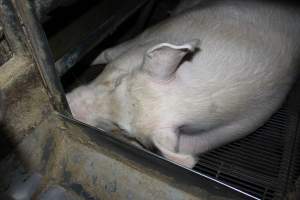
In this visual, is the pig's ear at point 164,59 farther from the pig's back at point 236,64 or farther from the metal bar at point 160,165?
the metal bar at point 160,165

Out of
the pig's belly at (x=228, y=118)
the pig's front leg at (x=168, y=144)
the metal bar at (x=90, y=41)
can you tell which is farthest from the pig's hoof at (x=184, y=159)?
the metal bar at (x=90, y=41)

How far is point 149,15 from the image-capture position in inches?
156

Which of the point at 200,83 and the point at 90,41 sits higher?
the point at 90,41

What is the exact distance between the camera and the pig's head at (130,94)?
6.97 ft

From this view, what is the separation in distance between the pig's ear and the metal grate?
2.33ft

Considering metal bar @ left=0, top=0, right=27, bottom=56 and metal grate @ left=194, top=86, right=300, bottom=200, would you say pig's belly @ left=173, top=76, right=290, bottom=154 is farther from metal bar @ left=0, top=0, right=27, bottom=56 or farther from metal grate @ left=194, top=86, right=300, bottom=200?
metal bar @ left=0, top=0, right=27, bottom=56

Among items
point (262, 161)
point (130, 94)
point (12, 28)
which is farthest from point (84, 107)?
point (262, 161)

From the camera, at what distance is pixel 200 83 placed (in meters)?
2.24

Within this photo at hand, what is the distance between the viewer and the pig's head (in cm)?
212

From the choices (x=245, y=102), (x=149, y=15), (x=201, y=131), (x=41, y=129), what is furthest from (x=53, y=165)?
(x=149, y=15)

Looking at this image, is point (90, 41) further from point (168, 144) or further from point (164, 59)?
point (168, 144)

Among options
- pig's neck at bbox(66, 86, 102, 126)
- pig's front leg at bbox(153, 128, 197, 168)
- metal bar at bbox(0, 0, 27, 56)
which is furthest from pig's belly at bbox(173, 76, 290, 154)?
metal bar at bbox(0, 0, 27, 56)

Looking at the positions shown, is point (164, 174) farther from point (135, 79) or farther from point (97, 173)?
point (135, 79)

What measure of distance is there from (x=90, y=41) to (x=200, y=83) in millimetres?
777
